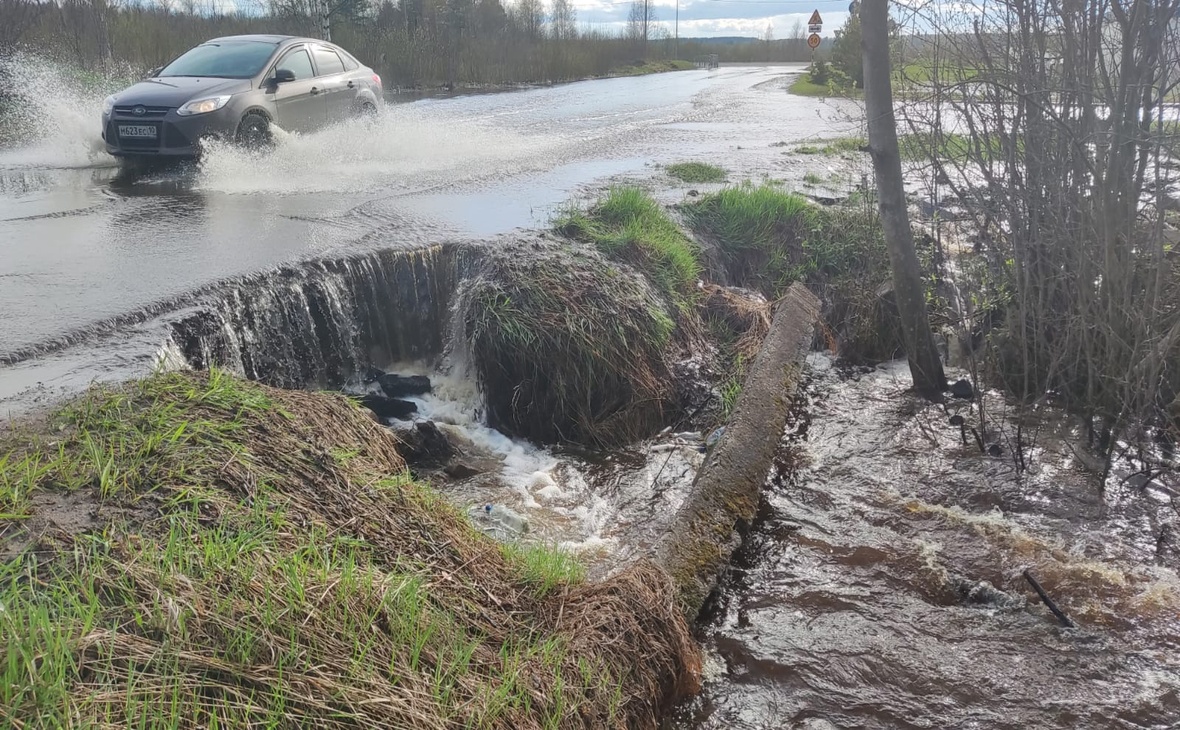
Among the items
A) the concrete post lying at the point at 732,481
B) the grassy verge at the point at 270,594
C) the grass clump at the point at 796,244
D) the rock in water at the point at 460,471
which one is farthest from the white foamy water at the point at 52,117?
the concrete post lying at the point at 732,481

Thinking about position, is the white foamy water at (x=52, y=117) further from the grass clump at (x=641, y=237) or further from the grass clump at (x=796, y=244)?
the grass clump at (x=796, y=244)

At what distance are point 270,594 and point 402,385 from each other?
3.97 meters

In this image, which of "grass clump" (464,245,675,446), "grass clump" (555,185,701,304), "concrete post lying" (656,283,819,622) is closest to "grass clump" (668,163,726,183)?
"grass clump" (555,185,701,304)

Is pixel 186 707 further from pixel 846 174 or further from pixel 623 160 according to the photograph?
pixel 846 174

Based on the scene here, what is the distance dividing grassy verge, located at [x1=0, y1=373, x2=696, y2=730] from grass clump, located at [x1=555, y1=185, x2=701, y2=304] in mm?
3975

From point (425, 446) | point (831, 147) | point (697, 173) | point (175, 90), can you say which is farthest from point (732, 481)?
point (831, 147)

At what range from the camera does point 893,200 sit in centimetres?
588

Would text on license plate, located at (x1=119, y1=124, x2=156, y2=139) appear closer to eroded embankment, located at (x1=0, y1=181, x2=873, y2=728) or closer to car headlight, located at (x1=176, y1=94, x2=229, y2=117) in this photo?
car headlight, located at (x1=176, y1=94, x2=229, y2=117)

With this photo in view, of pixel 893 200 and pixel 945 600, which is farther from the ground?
pixel 893 200

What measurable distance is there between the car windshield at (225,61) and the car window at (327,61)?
33.2 inches

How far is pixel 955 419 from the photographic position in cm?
593

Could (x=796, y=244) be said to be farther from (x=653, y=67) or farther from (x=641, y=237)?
(x=653, y=67)

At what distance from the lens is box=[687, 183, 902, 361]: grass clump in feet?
26.8

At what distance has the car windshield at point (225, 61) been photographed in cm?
1071
